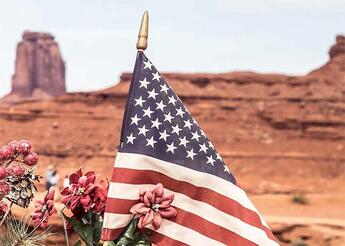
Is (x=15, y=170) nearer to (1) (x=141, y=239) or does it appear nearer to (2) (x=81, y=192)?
(2) (x=81, y=192)

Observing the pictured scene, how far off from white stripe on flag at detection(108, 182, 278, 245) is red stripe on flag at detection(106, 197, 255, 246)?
0.02 metres

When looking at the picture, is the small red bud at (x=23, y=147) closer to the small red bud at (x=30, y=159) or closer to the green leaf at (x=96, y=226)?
the small red bud at (x=30, y=159)

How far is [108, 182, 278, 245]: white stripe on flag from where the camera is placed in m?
3.32

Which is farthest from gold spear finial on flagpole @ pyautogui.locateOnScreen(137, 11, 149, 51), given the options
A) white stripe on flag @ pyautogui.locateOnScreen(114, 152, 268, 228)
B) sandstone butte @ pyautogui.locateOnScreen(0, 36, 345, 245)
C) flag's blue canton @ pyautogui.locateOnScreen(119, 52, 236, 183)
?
sandstone butte @ pyautogui.locateOnScreen(0, 36, 345, 245)

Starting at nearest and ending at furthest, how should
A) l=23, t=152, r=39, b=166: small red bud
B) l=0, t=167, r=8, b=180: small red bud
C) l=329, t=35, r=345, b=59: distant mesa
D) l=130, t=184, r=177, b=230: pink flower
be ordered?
1. l=130, t=184, r=177, b=230: pink flower
2. l=0, t=167, r=8, b=180: small red bud
3. l=23, t=152, r=39, b=166: small red bud
4. l=329, t=35, r=345, b=59: distant mesa

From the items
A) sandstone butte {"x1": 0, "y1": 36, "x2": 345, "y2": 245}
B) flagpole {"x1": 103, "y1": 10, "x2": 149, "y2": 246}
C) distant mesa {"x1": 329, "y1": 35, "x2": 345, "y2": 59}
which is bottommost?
sandstone butte {"x1": 0, "y1": 36, "x2": 345, "y2": 245}

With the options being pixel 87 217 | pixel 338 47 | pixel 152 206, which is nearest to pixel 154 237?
pixel 152 206

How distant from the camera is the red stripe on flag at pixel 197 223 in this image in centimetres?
329

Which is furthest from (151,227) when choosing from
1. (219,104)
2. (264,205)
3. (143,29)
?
(219,104)

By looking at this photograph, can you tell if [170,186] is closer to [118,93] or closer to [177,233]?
[177,233]

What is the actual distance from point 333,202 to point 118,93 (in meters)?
19.6

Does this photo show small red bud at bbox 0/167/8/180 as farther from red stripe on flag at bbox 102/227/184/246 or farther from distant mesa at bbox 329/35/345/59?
distant mesa at bbox 329/35/345/59

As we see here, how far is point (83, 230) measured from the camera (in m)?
3.45

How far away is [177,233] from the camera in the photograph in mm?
3443
